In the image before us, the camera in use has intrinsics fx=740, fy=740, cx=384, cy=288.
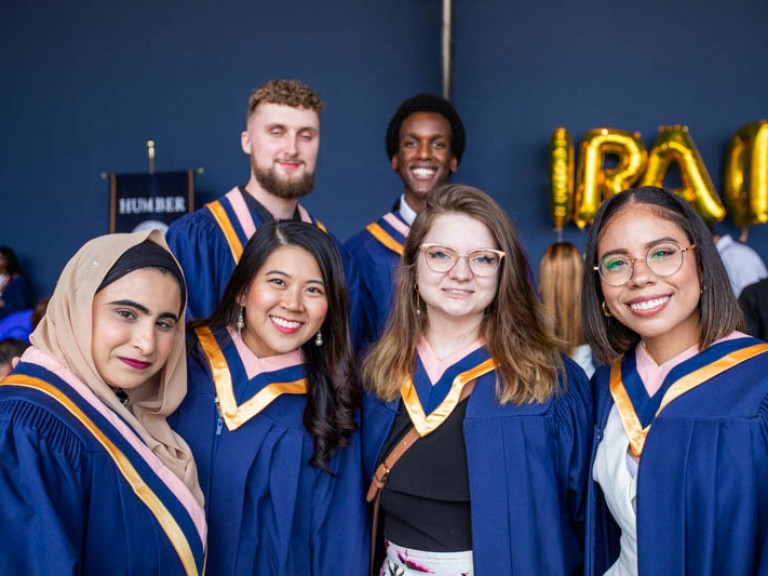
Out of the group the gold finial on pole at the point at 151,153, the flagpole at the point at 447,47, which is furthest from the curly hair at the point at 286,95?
the gold finial on pole at the point at 151,153

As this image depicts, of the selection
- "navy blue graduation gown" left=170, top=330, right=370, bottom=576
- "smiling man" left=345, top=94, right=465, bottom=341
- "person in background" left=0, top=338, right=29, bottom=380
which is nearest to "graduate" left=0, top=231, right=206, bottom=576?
"navy blue graduation gown" left=170, top=330, right=370, bottom=576

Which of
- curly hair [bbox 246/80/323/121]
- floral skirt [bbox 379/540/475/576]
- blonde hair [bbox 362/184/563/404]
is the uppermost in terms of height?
curly hair [bbox 246/80/323/121]

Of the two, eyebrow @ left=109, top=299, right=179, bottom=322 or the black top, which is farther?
the black top

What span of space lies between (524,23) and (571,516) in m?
4.55

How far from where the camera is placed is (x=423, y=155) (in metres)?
3.52

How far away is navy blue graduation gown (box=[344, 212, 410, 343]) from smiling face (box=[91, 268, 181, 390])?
126 cm

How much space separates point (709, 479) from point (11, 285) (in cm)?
603

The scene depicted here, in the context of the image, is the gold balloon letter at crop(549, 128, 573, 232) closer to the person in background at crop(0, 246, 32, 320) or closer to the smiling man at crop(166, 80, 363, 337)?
the smiling man at crop(166, 80, 363, 337)

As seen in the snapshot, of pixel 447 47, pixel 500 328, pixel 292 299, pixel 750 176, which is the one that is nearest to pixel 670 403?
pixel 500 328

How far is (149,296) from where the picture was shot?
5.94ft

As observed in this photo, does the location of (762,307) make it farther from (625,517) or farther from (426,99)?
(426,99)

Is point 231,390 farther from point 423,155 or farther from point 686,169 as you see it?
point 686,169

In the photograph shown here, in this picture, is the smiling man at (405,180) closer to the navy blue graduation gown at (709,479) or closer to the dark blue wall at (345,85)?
the navy blue graduation gown at (709,479)

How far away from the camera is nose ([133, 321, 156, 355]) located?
179 centimetres
